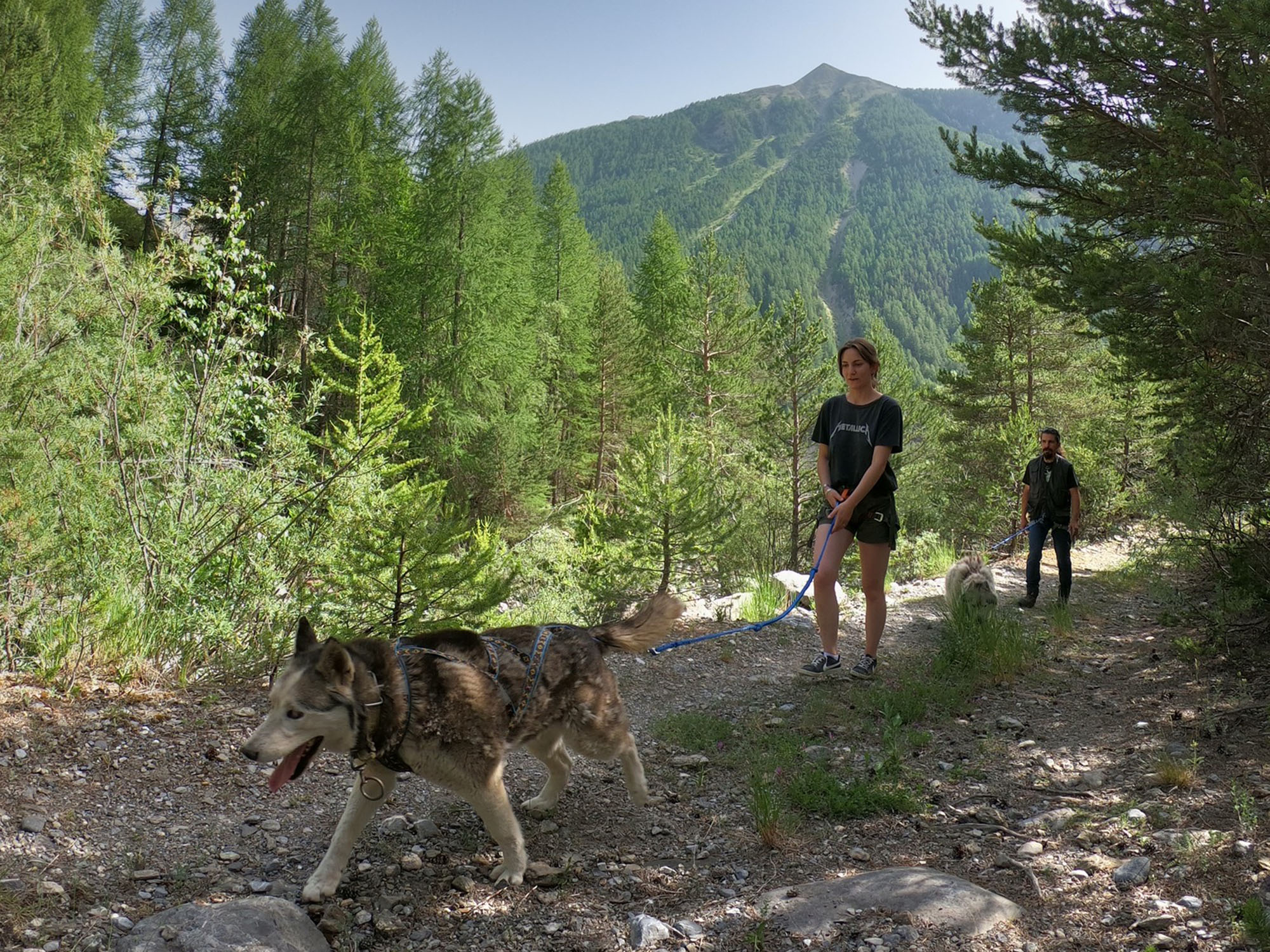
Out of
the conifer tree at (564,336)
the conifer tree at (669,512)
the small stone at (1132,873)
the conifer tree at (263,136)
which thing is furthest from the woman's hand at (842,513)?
the conifer tree at (263,136)

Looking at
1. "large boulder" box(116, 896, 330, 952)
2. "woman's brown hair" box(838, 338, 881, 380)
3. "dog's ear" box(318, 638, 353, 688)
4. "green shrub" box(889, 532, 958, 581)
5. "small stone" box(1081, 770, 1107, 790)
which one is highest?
"woman's brown hair" box(838, 338, 881, 380)

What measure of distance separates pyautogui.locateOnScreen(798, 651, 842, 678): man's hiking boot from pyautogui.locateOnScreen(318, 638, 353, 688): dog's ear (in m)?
4.14

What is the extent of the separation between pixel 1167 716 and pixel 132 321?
8.16 metres

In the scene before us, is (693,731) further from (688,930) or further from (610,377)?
(610,377)

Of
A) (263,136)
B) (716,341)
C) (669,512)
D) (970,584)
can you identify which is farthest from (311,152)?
(970,584)

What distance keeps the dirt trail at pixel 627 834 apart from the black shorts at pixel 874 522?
1357 millimetres

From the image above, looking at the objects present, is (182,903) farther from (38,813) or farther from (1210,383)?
(1210,383)

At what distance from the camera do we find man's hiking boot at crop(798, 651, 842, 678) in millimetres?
6270

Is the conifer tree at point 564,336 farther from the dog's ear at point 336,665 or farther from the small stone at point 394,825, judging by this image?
the dog's ear at point 336,665

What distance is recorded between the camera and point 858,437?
19.7ft

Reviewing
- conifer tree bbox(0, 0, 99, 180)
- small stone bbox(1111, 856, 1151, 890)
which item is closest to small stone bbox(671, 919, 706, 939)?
small stone bbox(1111, 856, 1151, 890)

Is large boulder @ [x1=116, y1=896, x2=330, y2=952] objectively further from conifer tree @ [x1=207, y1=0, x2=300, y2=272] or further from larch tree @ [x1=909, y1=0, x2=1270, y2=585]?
conifer tree @ [x1=207, y1=0, x2=300, y2=272]

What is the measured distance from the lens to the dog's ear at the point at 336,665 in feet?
9.69

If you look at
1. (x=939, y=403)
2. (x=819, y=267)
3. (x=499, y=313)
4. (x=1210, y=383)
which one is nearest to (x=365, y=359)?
(x=1210, y=383)
